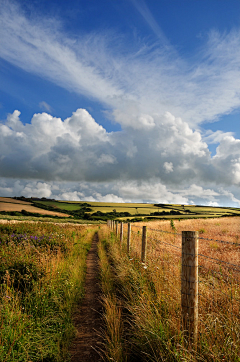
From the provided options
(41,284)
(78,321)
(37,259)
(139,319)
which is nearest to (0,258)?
(37,259)

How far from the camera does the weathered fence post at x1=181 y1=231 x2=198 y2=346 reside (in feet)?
11.1

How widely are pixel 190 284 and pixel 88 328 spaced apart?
2653mm

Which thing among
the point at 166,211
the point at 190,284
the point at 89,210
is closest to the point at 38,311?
the point at 190,284

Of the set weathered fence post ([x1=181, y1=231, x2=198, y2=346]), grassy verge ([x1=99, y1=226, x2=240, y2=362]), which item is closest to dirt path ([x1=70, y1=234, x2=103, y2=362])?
grassy verge ([x1=99, y1=226, x2=240, y2=362])

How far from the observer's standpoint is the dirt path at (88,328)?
380 centimetres

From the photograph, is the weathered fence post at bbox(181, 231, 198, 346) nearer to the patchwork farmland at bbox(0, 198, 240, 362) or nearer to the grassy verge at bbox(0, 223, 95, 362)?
the patchwork farmland at bbox(0, 198, 240, 362)

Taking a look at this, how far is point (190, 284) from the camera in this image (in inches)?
135

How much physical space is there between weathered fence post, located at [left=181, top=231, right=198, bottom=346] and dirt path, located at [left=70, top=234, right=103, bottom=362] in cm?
143

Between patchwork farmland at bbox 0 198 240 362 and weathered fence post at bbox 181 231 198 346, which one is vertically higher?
weathered fence post at bbox 181 231 198 346

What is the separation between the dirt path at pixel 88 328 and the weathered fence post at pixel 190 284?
56.5 inches

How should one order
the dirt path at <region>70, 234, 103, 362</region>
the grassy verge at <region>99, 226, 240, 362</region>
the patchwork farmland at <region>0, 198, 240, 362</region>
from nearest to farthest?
the grassy verge at <region>99, 226, 240, 362</region>, the patchwork farmland at <region>0, 198, 240, 362</region>, the dirt path at <region>70, 234, 103, 362</region>

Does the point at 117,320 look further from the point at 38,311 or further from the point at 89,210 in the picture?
the point at 89,210

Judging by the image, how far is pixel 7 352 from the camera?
3.33m

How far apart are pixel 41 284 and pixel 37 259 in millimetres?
1081
